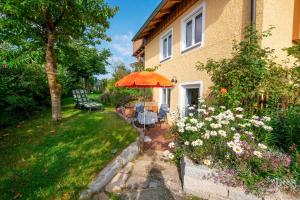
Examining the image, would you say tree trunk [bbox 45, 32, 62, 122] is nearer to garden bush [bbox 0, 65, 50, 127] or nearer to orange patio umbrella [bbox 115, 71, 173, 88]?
garden bush [bbox 0, 65, 50, 127]

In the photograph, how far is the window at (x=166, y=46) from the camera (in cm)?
1030

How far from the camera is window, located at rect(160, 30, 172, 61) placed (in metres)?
10.3

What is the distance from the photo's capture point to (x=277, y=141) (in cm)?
415

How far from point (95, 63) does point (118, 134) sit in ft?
61.3

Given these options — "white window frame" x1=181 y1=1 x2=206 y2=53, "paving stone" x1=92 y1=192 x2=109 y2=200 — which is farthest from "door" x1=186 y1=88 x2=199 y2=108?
"paving stone" x1=92 y1=192 x2=109 y2=200

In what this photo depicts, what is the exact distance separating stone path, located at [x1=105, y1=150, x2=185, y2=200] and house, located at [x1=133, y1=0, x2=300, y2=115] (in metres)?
3.23

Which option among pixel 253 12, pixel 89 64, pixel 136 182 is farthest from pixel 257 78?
pixel 89 64

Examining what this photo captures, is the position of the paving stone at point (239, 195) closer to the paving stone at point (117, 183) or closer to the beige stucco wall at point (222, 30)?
the paving stone at point (117, 183)

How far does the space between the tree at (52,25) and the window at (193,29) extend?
3137 mm

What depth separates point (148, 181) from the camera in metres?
3.97

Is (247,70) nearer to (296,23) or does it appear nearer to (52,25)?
(296,23)

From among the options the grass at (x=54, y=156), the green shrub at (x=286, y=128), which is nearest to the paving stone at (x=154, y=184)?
the grass at (x=54, y=156)

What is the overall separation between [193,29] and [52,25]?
5590 mm

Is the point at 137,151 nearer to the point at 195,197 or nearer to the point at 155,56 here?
the point at 195,197
